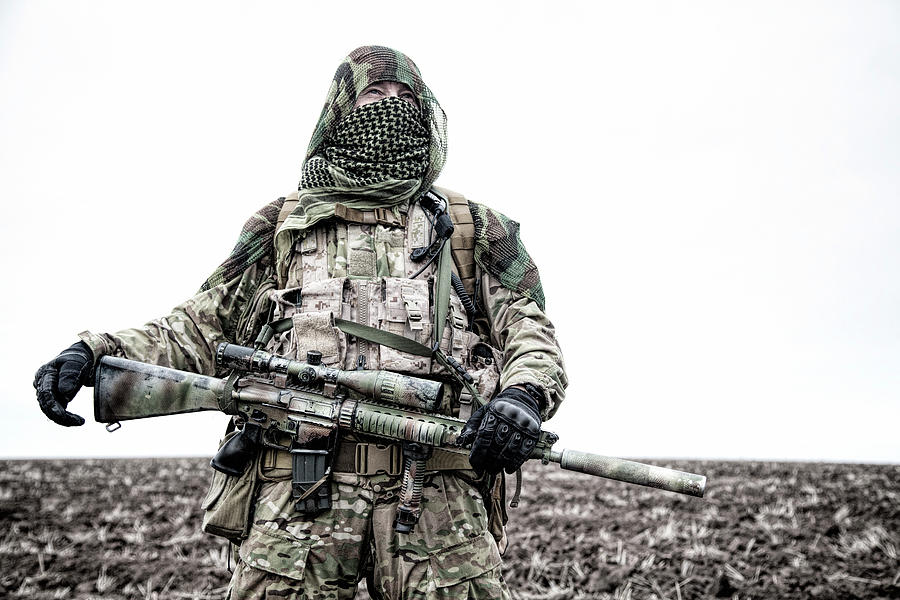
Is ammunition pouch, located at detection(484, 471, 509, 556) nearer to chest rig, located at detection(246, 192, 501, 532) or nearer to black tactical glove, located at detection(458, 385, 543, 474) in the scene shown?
chest rig, located at detection(246, 192, 501, 532)

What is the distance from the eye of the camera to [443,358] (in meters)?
3.08

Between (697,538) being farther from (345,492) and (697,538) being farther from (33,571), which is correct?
(33,571)

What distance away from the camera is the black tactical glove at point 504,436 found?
2.65m

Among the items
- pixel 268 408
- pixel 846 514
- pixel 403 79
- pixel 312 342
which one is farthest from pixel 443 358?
pixel 846 514


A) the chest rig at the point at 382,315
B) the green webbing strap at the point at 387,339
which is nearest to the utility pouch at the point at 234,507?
the chest rig at the point at 382,315

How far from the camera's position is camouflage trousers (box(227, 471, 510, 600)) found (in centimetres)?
289

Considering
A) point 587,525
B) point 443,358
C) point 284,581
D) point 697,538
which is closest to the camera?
point 284,581

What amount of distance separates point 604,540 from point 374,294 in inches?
180

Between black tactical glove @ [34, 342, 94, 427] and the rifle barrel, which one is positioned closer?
the rifle barrel

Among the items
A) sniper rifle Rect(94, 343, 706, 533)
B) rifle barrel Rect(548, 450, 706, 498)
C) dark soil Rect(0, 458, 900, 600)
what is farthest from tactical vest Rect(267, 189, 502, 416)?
dark soil Rect(0, 458, 900, 600)

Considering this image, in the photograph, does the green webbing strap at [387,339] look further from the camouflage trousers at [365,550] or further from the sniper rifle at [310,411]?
the camouflage trousers at [365,550]

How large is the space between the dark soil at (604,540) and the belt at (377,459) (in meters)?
3.09

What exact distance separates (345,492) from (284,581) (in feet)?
1.35

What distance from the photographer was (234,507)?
309cm
